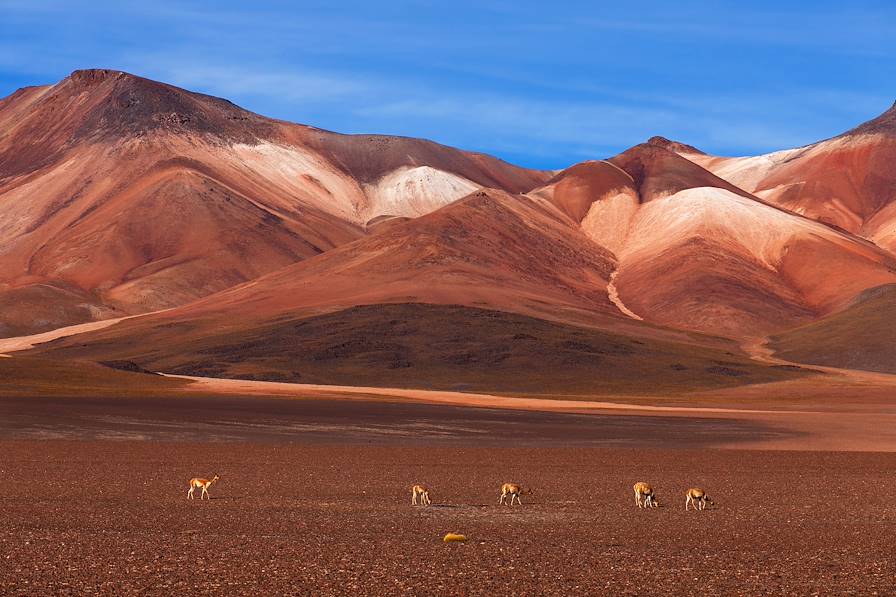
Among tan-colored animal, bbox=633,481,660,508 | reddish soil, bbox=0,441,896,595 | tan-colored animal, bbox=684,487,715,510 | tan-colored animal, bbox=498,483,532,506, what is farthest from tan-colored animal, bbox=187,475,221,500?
tan-colored animal, bbox=684,487,715,510

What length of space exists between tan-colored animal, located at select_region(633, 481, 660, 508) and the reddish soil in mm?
323

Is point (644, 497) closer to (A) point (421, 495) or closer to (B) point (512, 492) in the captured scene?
(B) point (512, 492)

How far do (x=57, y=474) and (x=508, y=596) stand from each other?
20.4 m

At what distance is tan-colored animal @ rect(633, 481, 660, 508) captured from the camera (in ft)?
102

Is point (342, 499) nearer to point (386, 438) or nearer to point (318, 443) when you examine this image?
point (318, 443)

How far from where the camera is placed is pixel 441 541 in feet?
83.8

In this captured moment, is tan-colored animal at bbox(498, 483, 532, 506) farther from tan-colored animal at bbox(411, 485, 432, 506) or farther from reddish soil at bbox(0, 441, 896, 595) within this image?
tan-colored animal at bbox(411, 485, 432, 506)

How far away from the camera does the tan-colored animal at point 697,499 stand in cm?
Result: 3120

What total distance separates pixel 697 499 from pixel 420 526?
26.5 ft

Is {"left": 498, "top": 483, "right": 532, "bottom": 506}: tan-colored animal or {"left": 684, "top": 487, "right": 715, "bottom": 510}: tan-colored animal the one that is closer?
{"left": 684, "top": 487, "right": 715, "bottom": 510}: tan-colored animal

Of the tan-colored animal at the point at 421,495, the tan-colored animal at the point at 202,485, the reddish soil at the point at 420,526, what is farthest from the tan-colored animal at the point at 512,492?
the tan-colored animal at the point at 202,485

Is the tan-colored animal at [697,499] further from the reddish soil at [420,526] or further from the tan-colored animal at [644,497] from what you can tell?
the tan-colored animal at [644,497]

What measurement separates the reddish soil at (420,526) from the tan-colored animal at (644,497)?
32 centimetres

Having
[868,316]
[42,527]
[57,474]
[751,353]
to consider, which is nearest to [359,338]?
[751,353]
